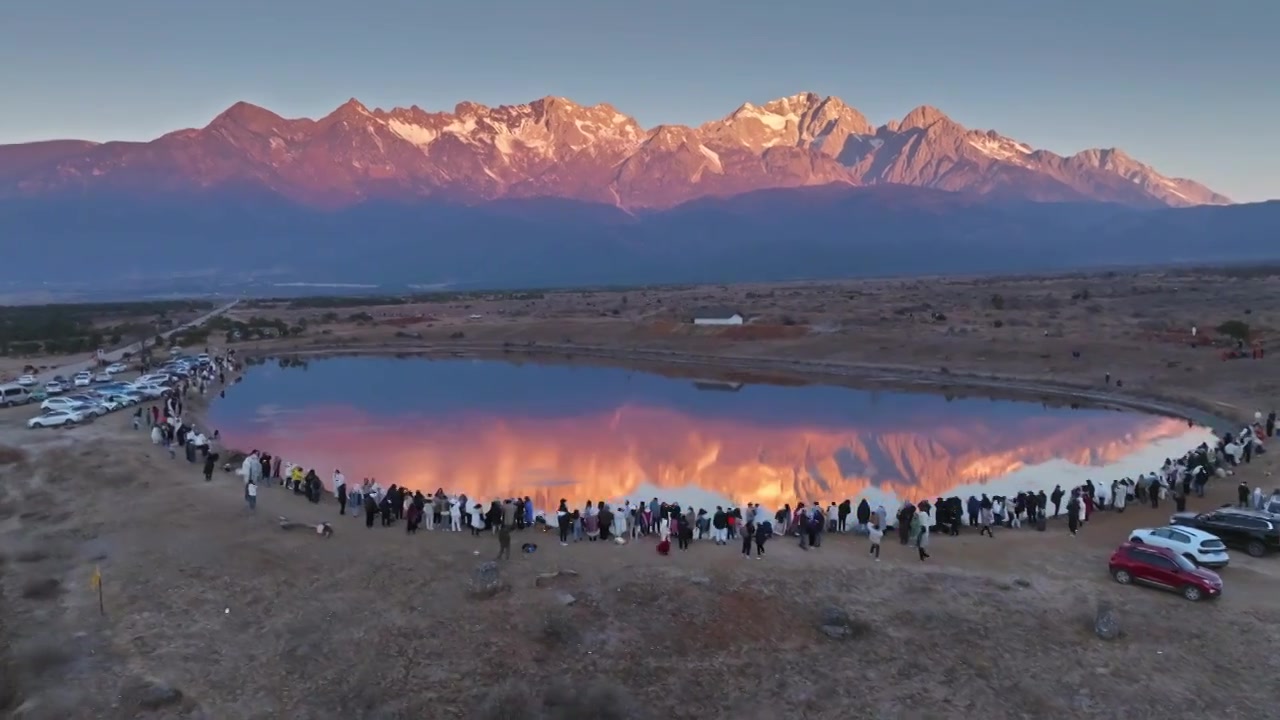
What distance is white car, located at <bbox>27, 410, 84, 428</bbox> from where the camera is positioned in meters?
40.6

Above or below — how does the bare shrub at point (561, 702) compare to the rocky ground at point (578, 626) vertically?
below

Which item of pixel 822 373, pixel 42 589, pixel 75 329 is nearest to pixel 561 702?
pixel 42 589

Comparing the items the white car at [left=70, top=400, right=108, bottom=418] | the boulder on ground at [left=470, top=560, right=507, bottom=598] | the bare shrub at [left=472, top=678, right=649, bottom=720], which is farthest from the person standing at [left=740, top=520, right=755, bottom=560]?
the white car at [left=70, top=400, right=108, bottom=418]

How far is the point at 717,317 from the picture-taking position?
88125 millimetres

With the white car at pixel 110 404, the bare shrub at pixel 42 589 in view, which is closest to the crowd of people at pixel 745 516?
the bare shrub at pixel 42 589

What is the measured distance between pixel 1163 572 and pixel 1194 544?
6.73ft

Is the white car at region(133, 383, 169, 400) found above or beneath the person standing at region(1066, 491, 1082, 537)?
beneath

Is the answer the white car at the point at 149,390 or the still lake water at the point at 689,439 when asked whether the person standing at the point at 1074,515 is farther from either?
the white car at the point at 149,390

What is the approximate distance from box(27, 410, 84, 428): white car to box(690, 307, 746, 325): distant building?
55280 millimetres

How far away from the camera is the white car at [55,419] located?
40.6 meters

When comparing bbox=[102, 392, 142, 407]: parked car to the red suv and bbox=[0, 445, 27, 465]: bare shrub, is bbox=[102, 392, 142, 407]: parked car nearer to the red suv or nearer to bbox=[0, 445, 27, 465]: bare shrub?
bbox=[0, 445, 27, 465]: bare shrub

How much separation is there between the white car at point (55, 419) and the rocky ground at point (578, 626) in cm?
1560

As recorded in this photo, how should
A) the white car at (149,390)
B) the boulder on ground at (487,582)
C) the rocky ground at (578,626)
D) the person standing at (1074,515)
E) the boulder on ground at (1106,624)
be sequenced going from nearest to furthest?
1. the rocky ground at (578,626)
2. the boulder on ground at (1106,624)
3. the boulder on ground at (487,582)
4. the person standing at (1074,515)
5. the white car at (149,390)

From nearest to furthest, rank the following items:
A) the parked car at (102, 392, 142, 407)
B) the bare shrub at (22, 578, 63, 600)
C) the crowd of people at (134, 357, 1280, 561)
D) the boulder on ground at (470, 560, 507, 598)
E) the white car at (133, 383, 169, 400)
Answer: the bare shrub at (22, 578, 63, 600)
the boulder on ground at (470, 560, 507, 598)
the crowd of people at (134, 357, 1280, 561)
the parked car at (102, 392, 142, 407)
the white car at (133, 383, 169, 400)
